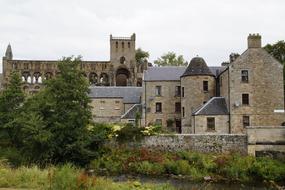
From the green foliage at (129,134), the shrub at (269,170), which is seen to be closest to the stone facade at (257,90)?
the shrub at (269,170)

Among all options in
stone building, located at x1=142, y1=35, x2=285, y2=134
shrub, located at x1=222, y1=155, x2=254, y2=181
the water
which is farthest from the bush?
stone building, located at x1=142, y1=35, x2=285, y2=134

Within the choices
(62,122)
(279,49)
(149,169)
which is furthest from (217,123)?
(279,49)

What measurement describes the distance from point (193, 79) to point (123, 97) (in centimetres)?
1220

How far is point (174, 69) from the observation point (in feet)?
144

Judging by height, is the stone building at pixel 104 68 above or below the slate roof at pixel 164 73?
above

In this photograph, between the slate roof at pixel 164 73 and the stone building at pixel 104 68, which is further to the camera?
the stone building at pixel 104 68

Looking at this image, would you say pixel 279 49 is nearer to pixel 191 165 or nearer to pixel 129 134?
pixel 129 134

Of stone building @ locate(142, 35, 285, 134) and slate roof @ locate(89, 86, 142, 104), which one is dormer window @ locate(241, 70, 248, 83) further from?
slate roof @ locate(89, 86, 142, 104)

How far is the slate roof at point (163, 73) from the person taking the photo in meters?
42.9

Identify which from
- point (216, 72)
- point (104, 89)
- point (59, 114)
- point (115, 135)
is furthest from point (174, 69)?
point (59, 114)

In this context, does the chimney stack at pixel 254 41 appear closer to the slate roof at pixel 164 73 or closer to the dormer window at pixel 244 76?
the dormer window at pixel 244 76

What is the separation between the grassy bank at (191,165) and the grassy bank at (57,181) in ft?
41.7

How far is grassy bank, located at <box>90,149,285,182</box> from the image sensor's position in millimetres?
25469

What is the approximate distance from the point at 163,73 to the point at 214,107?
10161mm
